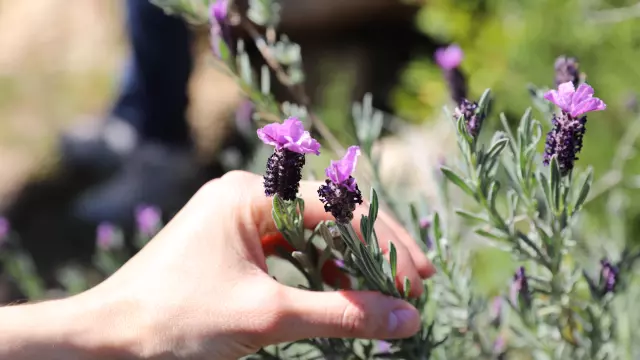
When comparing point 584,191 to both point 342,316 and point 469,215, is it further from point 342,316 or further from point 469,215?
point 342,316

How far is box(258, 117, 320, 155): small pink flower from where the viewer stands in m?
A: 0.84

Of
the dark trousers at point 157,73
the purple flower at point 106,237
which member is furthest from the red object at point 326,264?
the dark trousers at point 157,73

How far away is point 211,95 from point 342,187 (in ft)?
10.1

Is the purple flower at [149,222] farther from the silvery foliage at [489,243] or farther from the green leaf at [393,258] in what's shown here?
the green leaf at [393,258]

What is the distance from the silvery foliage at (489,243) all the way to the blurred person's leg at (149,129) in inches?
86.4

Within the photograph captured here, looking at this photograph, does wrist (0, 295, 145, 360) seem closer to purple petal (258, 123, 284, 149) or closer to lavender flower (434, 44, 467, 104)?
purple petal (258, 123, 284, 149)

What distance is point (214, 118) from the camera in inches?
147

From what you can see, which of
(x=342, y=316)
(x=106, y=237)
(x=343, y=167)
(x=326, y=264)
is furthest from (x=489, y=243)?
(x=106, y=237)

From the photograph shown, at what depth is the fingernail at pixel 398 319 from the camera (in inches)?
38.3

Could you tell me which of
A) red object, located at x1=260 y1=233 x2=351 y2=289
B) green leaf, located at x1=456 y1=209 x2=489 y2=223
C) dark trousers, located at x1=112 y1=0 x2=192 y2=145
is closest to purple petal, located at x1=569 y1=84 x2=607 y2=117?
green leaf, located at x1=456 y1=209 x2=489 y2=223

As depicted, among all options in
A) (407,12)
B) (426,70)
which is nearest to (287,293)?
(426,70)

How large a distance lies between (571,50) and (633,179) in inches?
32.0

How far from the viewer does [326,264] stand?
123cm

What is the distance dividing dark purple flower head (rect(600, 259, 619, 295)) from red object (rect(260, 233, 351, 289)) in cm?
42
